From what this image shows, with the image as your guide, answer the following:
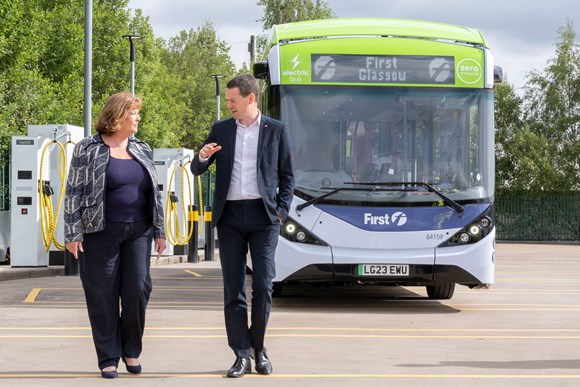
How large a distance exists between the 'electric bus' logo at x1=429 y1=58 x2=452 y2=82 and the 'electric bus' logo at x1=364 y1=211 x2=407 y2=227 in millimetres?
1592

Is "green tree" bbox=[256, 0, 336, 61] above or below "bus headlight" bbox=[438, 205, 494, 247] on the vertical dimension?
above

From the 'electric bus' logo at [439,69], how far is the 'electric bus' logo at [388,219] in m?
1.59

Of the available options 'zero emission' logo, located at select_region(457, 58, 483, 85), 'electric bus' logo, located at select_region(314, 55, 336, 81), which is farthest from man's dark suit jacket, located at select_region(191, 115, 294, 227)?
'zero emission' logo, located at select_region(457, 58, 483, 85)

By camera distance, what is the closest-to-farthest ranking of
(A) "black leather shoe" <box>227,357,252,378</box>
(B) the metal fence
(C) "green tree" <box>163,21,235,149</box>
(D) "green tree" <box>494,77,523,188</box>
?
(A) "black leather shoe" <box>227,357,252,378</box>
(B) the metal fence
(D) "green tree" <box>494,77,523,188</box>
(C) "green tree" <box>163,21,235,149</box>

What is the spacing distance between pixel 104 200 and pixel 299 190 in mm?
5321

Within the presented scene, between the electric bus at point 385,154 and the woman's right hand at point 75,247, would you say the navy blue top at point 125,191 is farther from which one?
the electric bus at point 385,154

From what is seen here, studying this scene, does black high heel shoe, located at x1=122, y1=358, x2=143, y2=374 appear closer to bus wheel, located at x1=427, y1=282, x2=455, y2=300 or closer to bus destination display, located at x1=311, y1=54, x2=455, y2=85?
bus destination display, located at x1=311, y1=54, x2=455, y2=85

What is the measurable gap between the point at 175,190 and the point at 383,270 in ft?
45.2

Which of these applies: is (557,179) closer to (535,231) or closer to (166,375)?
(535,231)

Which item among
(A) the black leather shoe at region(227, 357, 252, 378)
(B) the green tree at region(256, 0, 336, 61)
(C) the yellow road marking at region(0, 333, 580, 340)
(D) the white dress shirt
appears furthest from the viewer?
(B) the green tree at region(256, 0, 336, 61)

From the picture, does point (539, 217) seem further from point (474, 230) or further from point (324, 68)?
point (324, 68)

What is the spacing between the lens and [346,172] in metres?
13.1

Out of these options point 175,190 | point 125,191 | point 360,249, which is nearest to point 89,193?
point 125,191

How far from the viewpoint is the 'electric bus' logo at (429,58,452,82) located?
44.3 ft
